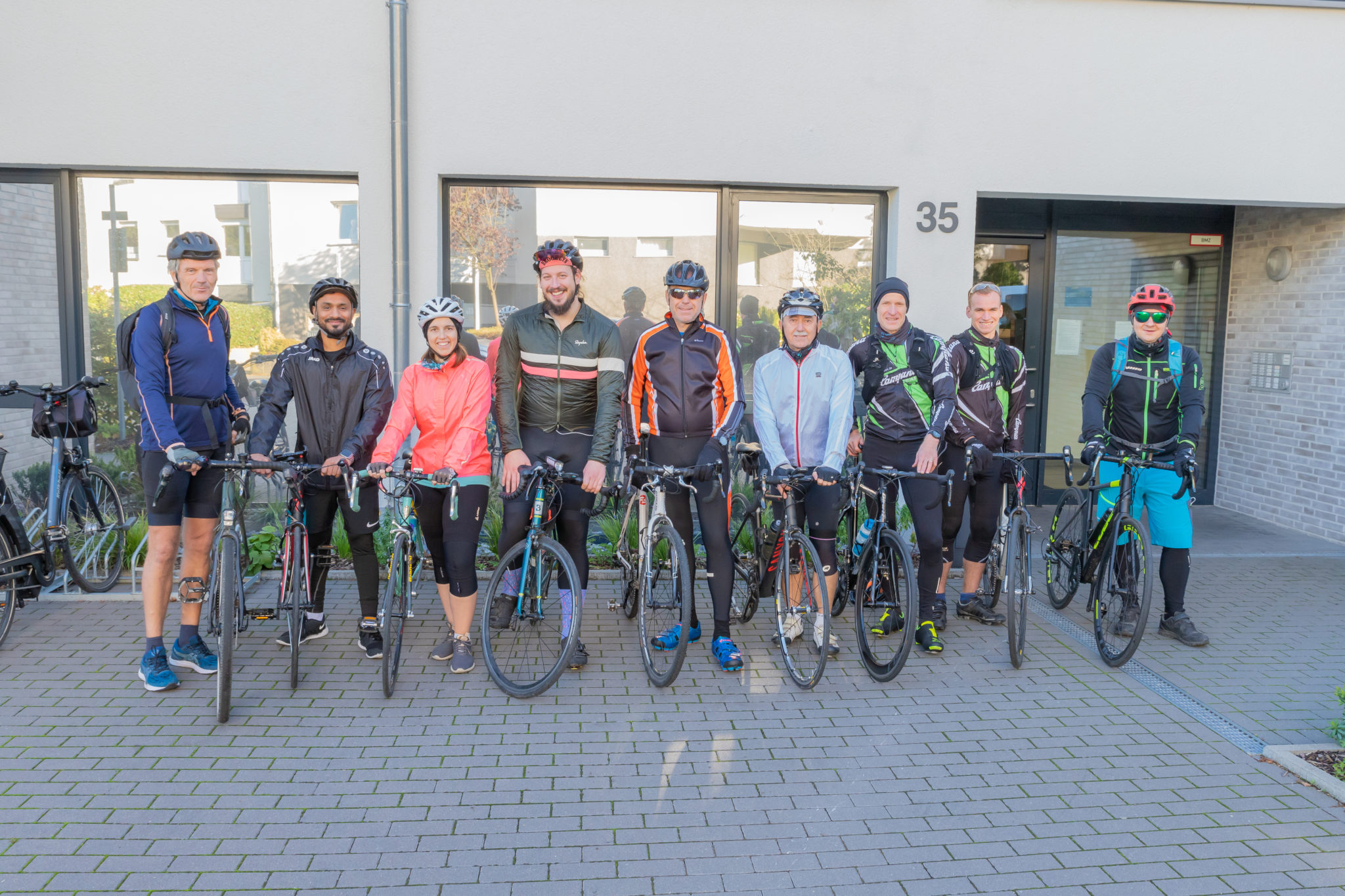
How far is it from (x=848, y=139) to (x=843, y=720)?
4599mm

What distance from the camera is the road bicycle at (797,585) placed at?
491 cm

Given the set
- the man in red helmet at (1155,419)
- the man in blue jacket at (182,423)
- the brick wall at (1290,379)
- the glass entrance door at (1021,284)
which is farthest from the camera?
the glass entrance door at (1021,284)

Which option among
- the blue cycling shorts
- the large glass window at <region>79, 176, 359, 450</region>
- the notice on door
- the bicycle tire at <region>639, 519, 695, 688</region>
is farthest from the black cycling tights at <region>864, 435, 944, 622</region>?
the notice on door

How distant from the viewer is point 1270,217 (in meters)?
8.96

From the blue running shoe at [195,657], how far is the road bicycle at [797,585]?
2963mm

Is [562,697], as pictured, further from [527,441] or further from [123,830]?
[123,830]

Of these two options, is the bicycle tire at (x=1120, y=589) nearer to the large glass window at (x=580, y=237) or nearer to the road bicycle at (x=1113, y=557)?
the road bicycle at (x=1113, y=557)

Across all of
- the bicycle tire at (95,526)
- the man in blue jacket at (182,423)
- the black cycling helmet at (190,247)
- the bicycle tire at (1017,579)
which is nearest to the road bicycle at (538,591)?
the man in blue jacket at (182,423)

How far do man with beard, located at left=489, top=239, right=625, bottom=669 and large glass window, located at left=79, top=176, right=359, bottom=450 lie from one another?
9.70ft

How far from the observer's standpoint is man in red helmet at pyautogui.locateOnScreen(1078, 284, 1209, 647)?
572cm

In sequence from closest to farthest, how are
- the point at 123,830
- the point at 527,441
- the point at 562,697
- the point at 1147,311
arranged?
the point at 123,830
the point at 562,697
the point at 527,441
the point at 1147,311

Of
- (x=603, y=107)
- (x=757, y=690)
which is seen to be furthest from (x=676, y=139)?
(x=757, y=690)

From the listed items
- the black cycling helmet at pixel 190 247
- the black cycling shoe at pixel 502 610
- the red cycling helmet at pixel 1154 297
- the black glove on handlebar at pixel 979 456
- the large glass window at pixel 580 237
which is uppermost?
the large glass window at pixel 580 237

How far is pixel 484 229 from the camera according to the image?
755 cm
